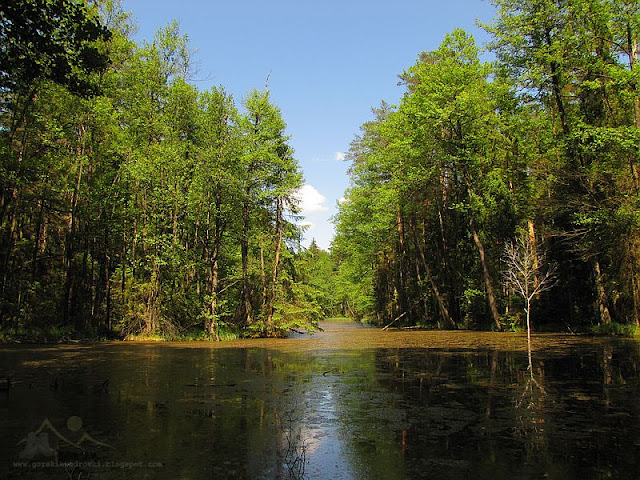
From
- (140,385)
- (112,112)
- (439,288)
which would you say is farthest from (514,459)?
(439,288)

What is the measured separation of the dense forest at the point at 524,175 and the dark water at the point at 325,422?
730 cm

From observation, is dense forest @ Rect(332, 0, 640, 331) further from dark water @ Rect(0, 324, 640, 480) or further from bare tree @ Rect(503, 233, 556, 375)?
dark water @ Rect(0, 324, 640, 480)

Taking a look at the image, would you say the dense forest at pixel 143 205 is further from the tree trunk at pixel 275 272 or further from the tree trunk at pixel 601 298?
the tree trunk at pixel 601 298

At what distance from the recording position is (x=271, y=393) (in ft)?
22.5

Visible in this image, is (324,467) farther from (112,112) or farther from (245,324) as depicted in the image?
(112,112)

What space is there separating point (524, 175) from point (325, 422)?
2308cm

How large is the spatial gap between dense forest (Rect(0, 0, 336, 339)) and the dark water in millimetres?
10939

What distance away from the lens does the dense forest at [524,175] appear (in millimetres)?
17875

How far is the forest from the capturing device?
59.1 feet

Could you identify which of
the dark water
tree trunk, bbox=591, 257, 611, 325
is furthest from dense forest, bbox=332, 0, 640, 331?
the dark water

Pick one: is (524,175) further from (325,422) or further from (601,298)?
(325,422)

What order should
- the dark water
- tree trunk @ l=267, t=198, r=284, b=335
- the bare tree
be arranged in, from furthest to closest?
tree trunk @ l=267, t=198, r=284, b=335 < the bare tree < the dark water

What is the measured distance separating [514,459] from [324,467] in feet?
5.61

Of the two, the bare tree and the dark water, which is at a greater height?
the bare tree
